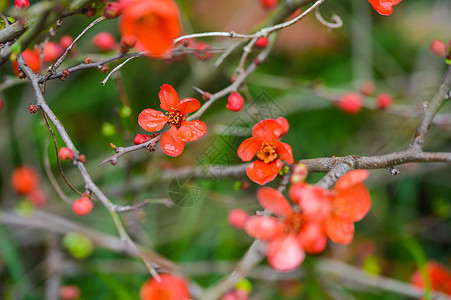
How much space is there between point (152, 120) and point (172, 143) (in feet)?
0.38

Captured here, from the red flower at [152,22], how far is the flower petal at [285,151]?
0.35 meters

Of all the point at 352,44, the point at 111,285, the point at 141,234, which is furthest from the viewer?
the point at 352,44

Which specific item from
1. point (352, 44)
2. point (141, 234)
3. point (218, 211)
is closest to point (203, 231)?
point (218, 211)

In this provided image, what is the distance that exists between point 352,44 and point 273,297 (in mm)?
1621

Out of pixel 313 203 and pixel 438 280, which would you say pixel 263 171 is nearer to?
pixel 313 203

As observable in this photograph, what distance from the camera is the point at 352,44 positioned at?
8.55ft

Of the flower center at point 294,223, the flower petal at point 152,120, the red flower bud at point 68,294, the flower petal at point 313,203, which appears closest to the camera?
the flower petal at point 313,203

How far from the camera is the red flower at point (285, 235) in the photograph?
74 cm

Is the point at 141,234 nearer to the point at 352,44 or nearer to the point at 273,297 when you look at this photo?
the point at 273,297

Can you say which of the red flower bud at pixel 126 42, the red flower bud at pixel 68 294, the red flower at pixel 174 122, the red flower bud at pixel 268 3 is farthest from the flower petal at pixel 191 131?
the red flower bud at pixel 68 294

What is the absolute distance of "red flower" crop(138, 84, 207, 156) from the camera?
991 mm

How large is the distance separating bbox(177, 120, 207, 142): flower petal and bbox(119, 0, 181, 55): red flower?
0.25 m

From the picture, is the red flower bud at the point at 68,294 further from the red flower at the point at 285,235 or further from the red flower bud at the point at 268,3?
the red flower bud at the point at 268,3

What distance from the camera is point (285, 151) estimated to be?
3.18 feet
